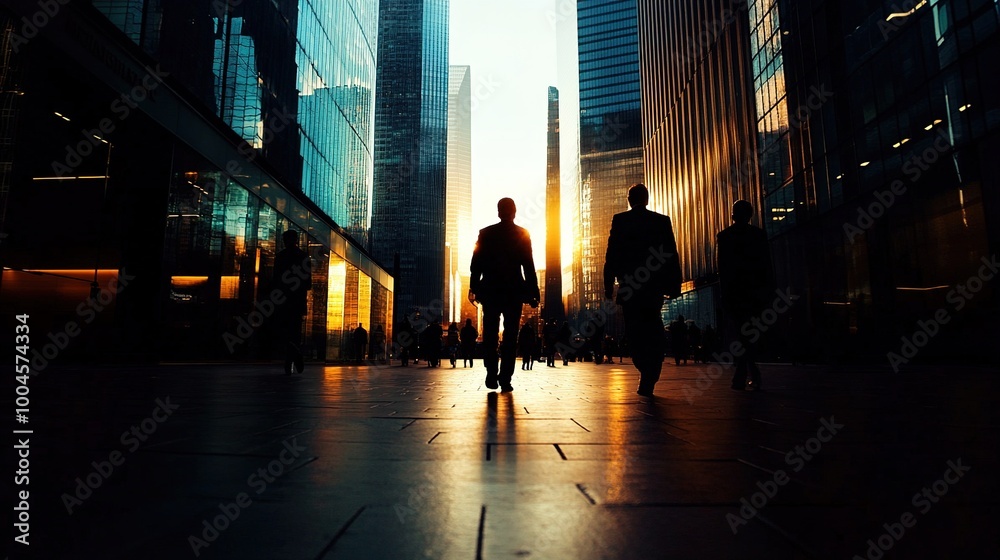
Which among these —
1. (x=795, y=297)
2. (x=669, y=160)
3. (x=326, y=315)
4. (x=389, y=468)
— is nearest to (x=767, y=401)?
(x=389, y=468)

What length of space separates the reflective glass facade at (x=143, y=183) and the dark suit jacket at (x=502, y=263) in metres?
9.41

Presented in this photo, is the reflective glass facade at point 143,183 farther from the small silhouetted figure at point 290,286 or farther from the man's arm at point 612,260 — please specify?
the man's arm at point 612,260

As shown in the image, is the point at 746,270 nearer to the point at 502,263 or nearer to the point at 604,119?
the point at 502,263

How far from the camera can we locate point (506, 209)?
5816mm

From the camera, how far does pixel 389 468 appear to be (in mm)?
1842

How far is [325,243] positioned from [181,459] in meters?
25.6

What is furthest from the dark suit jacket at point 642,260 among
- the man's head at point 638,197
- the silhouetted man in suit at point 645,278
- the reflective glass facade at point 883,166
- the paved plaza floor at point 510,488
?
the reflective glass facade at point 883,166

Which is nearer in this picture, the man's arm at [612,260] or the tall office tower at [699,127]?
the man's arm at [612,260]

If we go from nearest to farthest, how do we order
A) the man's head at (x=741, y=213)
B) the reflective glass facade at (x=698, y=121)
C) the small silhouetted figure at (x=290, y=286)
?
the man's head at (x=741, y=213)
the small silhouetted figure at (x=290, y=286)
the reflective glass facade at (x=698, y=121)

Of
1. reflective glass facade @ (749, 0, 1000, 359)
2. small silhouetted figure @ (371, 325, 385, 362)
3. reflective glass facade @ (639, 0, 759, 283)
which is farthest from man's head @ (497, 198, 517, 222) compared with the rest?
reflective glass facade @ (639, 0, 759, 283)

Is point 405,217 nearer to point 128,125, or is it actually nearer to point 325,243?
point 325,243

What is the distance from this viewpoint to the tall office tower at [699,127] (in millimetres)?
30812

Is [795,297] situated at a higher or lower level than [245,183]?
lower

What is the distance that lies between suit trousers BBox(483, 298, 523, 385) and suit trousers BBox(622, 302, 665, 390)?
1.12 meters
